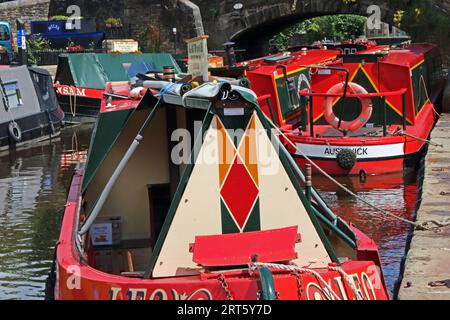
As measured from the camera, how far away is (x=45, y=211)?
13031mm

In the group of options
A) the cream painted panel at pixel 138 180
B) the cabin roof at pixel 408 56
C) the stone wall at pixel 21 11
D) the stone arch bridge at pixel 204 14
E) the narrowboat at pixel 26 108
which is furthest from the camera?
the stone wall at pixel 21 11

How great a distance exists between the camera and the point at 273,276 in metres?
5.80

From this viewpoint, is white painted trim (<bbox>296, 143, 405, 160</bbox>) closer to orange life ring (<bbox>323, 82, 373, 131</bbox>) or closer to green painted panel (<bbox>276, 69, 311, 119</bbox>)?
orange life ring (<bbox>323, 82, 373, 131</bbox>)

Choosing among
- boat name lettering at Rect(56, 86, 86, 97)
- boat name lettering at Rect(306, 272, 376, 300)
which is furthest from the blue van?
boat name lettering at Rect(306, 272, 376, 300)

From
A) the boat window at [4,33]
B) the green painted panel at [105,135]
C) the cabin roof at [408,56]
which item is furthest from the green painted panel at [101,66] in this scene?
the green painted panel at [105,135]

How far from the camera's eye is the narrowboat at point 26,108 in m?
19.2

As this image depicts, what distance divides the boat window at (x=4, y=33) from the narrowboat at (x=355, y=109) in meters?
12.5

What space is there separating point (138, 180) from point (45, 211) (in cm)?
484

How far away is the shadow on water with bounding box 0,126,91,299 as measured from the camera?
381 inches

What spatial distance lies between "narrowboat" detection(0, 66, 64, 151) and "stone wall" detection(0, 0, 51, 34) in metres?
13.3

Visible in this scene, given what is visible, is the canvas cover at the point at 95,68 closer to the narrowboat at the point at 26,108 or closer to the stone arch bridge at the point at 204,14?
the narrowboat at the point at 26,108

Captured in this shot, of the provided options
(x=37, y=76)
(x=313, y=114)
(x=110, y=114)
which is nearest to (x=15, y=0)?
(x=37, y=76)

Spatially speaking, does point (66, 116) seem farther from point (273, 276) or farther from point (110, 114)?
point (273, 276)

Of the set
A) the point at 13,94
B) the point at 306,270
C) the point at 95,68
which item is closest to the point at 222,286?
the point at 306,270
